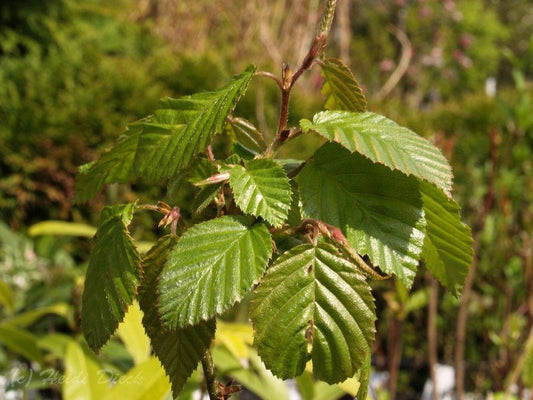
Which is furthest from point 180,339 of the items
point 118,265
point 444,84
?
point 444,84

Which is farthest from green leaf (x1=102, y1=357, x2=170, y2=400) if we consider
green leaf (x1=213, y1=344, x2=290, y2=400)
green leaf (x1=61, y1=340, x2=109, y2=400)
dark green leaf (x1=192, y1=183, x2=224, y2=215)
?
dark green leaf (x1=192, y1=183, x2=224, y2=215)

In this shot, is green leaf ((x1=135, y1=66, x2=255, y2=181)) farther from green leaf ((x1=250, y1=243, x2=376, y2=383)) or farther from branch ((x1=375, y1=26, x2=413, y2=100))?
branch ((x1=375, y1=26, x2=413, y2=100))

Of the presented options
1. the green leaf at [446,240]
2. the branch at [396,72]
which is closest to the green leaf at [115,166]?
the green leaf at [446,240]

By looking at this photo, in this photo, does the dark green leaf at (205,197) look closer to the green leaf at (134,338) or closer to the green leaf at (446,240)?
the green leaf at (446,240)

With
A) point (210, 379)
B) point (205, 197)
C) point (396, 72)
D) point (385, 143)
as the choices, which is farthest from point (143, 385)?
point (396, 72)

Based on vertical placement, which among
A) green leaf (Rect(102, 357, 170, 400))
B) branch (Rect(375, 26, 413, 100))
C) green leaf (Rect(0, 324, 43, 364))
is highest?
green leaf (Rect(102, 357, 170, 400))

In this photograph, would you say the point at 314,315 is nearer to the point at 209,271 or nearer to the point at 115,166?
the point at 209,271

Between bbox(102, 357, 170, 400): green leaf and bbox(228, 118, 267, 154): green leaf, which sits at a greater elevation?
bbox(228, 118, 267, 154): green leaf

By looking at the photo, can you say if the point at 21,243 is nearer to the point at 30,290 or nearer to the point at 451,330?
the point at 30,290
